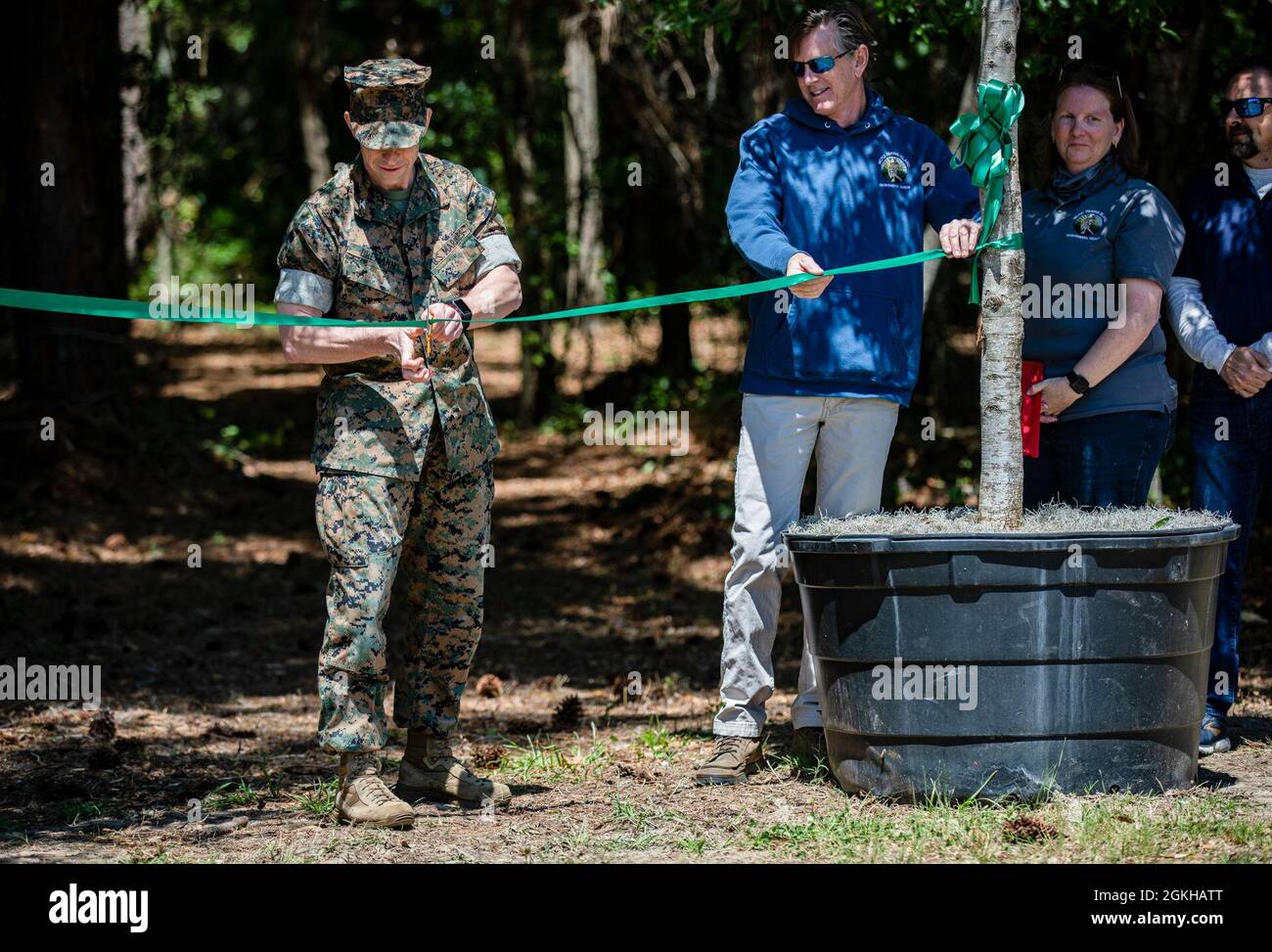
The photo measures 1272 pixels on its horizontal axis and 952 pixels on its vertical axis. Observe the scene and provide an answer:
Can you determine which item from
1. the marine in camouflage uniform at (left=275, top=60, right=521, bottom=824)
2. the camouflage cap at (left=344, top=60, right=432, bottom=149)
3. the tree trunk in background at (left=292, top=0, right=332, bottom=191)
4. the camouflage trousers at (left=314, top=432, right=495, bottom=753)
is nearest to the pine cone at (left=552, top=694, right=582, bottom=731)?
the camouflage trousers at (left=314, top=432, right=495, bottom=753)

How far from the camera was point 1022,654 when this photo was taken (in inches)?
165

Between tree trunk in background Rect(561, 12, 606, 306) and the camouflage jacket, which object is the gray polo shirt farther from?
tree trunk in background Rect(561, 12, 606, 306)

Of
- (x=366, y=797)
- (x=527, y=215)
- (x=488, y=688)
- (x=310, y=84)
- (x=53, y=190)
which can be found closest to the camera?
(x=366, y=797)

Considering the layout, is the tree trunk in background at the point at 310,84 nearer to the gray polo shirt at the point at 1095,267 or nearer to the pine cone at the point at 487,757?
the pine cone at the point at 487,757

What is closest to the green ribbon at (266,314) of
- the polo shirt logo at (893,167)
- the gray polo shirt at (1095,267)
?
the polo shirt logo at (893,167)

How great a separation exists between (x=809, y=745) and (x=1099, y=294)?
170 centimetres

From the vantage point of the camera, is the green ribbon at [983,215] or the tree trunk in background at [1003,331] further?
the tree trunk in background at [1003,331]

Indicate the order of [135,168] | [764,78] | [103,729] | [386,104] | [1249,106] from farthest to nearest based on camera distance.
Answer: [135,168], [764,78], [103,729], [1249,106], [386,104]

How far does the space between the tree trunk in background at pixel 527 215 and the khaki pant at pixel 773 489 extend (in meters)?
9.44

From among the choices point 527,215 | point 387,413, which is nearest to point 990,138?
point 387,413

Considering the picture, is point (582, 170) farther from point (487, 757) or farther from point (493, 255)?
point (493, 255)

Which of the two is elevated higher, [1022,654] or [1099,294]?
[1099,294]

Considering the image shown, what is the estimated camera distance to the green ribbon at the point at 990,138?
4.41 metres

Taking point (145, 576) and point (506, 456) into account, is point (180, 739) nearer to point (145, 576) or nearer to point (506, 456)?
point (145, 576)
